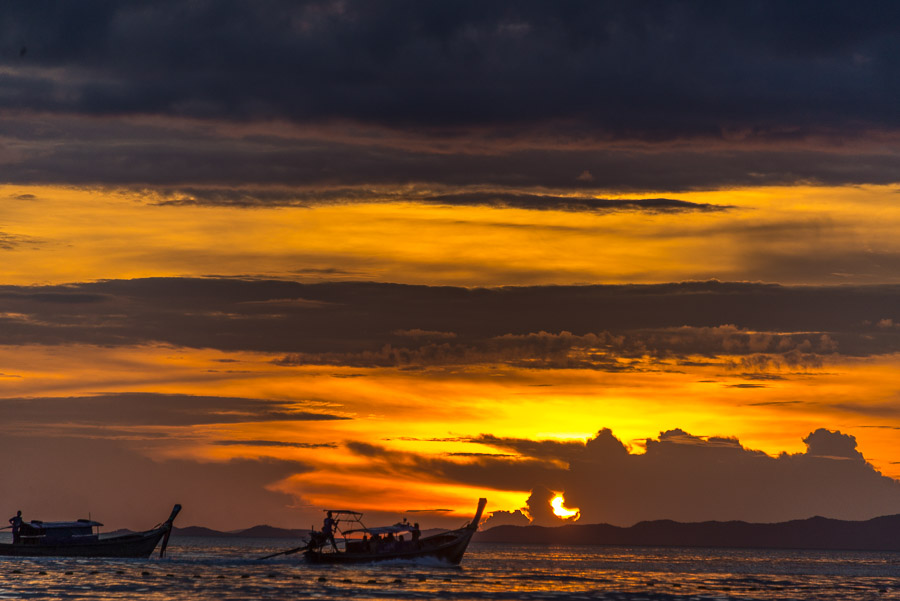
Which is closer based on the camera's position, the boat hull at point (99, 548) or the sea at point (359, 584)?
the sea at point (359, 584)

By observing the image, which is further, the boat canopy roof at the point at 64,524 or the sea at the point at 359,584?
the boat canopy roof at the point at 64,524

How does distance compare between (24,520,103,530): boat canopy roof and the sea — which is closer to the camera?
the sea

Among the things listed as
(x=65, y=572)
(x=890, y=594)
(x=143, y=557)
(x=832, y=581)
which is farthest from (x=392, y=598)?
(x=832, y=581)

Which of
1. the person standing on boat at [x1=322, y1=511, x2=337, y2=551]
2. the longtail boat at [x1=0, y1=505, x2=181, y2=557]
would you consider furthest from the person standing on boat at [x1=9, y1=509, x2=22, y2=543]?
the person standing on boat at [x1=322, y1=511, x2=337, y2=551]

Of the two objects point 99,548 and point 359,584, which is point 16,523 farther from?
point 359,584

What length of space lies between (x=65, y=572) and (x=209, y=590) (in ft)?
106

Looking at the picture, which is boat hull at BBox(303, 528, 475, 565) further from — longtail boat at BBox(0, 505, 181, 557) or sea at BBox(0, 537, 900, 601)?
longtail boat at BBox(0, 505, 181, 557)

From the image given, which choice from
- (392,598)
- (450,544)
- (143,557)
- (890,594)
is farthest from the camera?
(143,557)

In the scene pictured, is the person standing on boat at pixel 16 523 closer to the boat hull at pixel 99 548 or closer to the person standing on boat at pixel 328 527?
the boat hull at pixel 99 548

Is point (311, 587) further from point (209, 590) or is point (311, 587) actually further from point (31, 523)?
point (31, 523)

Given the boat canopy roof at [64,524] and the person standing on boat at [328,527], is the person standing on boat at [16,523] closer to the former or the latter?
the boat canopy roof at [64,524]

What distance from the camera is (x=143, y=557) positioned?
171250 millimetres

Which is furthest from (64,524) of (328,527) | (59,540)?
(328,527)

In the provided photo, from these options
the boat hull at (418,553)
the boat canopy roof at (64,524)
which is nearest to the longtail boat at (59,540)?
the boat canopy roof at (64,524)
